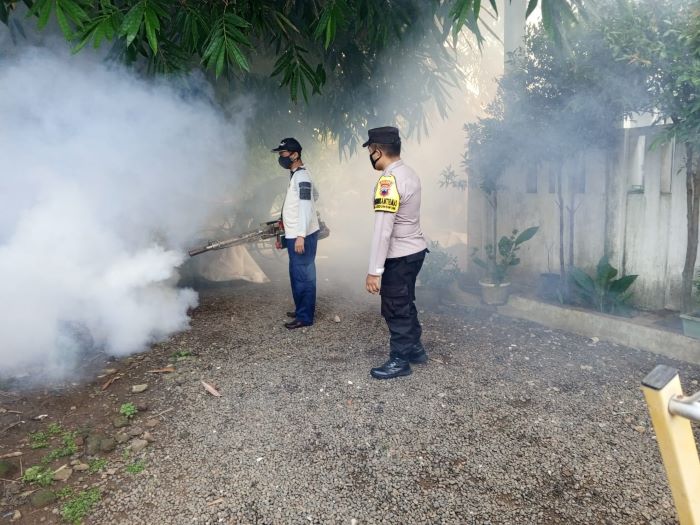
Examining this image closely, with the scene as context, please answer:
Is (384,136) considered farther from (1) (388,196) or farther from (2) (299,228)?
(2) (299,228)

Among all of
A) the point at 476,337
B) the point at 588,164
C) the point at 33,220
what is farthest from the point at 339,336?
the point at 588,164

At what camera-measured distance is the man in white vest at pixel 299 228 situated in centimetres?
520

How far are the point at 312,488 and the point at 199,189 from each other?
547 cm

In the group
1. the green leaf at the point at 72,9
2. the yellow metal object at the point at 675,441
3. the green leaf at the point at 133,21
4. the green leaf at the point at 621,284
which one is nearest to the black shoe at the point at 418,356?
the green leaf at the point at 621,284

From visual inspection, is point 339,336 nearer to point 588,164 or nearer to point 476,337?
point 476,337

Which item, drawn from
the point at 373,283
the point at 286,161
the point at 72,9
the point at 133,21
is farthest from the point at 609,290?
the point at 72,9

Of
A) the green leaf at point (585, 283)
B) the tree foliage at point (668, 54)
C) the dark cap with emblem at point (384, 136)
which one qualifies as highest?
the tree foliage at point (668, 54)

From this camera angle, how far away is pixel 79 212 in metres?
4.55

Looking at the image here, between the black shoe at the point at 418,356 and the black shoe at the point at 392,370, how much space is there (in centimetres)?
20

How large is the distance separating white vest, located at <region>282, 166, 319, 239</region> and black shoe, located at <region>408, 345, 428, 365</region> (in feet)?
5.64

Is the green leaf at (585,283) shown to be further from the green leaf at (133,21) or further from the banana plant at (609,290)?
the green leaf at (133,21)

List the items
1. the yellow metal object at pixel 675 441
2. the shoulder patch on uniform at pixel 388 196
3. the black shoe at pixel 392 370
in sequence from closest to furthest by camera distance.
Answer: the yellow metal object at pixel 675 441 → the shoulder patch on uniform at pixel 388 196 → the black shoe at pixel 392 370

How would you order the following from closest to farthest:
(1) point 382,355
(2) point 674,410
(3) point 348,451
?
(2) point 674,410
(3) point 348,451
(1) point 382,355

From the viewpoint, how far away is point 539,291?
598cm
